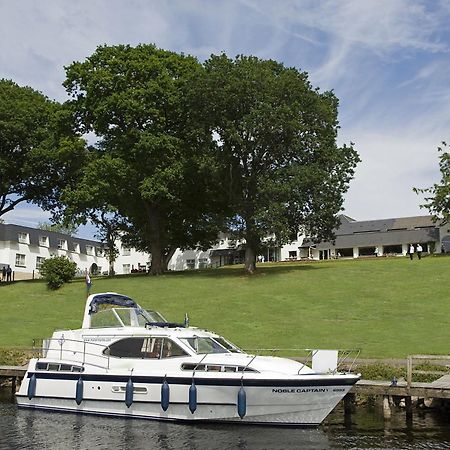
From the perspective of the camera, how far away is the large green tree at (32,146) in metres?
59.4

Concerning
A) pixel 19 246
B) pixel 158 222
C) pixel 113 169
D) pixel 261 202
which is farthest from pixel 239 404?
pixel 19 246

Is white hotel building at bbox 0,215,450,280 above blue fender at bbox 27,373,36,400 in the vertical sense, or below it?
above

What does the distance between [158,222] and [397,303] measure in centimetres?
2723

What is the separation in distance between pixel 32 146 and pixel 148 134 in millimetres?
14507

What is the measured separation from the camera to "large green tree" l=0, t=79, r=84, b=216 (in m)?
59.4

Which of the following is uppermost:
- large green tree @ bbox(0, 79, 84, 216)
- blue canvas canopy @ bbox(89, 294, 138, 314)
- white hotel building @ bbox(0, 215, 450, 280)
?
large green tree @ bbox(0, 79, 84, 216)

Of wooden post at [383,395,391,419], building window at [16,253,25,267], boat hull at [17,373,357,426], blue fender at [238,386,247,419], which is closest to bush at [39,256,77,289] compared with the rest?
boat hull at [17,373,357,426]

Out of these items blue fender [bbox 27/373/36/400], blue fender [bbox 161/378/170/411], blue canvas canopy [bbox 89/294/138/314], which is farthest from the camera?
blue canvas canopy [bbox 89/294/138/314]

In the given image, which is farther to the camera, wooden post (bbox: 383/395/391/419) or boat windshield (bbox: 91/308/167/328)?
boat windshield (bbox: 91/308/167/328)

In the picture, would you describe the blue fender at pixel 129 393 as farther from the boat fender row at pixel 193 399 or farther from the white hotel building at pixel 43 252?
the white hotel building at pixel 43 252

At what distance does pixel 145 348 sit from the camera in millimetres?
21703

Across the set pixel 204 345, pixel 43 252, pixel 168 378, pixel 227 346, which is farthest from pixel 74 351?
pixel 43 252

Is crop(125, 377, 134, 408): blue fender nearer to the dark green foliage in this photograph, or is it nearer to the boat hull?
the boat hull

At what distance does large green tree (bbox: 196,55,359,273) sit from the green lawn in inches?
197
